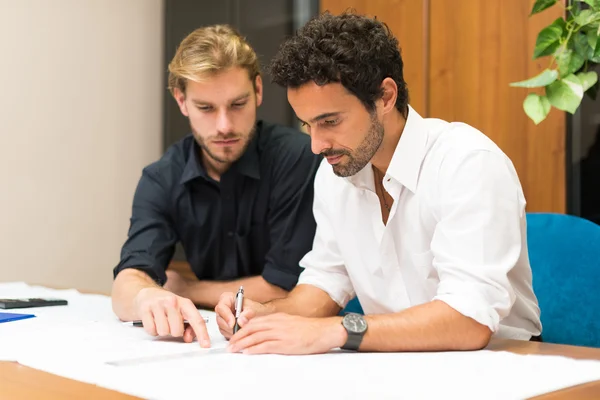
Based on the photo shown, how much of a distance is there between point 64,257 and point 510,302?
8.99 ft

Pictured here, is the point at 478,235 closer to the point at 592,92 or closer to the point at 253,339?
the point at 253,339

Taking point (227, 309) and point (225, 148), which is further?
point (225, 148)

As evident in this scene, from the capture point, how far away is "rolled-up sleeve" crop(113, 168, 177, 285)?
75.4 inches

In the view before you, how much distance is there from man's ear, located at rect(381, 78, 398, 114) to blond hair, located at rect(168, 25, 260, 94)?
0.59 m

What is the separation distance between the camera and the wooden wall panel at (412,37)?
2730mm

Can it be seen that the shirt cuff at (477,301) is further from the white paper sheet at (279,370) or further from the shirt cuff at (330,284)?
the shirt cuff at (330,284)

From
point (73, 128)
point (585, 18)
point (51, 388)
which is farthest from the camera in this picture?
point (73, 128)

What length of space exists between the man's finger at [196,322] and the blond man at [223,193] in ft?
1.75

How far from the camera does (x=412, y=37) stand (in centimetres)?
276

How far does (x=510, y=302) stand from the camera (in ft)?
4.28

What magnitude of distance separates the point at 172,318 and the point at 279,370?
391 mm

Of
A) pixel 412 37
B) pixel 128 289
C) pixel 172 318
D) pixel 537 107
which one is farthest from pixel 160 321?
pixel 412 37

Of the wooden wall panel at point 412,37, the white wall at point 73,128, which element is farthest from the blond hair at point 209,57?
the white wall at point 73,128

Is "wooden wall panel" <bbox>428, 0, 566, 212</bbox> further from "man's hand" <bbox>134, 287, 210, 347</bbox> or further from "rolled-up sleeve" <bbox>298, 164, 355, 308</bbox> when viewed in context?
"man's hand" <bbox>134, 287, 210, 347</bbox>
